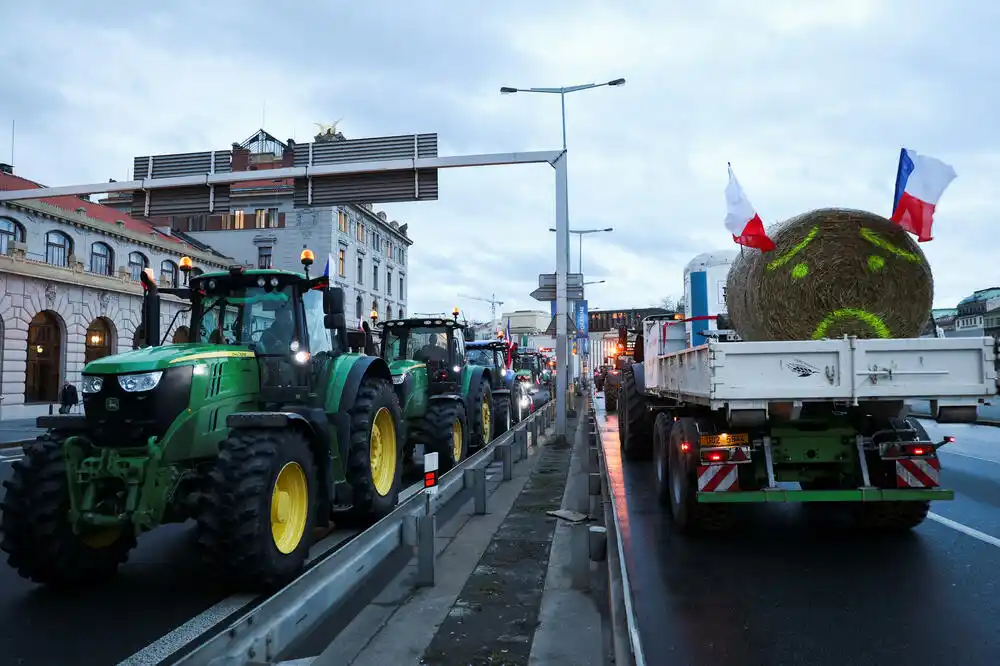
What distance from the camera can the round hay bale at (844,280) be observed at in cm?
588

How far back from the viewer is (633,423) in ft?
38.5

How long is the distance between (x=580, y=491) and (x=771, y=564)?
11.6ft

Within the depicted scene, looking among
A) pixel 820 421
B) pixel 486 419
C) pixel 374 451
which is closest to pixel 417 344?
pixel 486 419

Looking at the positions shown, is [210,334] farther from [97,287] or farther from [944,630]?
[97,287]

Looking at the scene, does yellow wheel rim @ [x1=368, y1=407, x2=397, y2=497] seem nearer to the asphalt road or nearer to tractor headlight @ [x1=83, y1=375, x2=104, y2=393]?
the asphalt road

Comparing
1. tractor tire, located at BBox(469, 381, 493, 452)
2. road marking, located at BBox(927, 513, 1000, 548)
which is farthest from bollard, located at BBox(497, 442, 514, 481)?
road marking, located at BBox(927, 513, 1000, 548)

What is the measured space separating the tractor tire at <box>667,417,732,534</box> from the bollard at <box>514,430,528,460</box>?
15.6ft

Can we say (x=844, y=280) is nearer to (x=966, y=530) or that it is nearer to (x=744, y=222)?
(x=744, y=222)

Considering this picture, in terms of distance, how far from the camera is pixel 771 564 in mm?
5672

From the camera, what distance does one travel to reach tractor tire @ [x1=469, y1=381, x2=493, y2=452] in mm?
12000

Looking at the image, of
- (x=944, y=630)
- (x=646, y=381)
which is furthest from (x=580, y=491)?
(x=944, y=630)

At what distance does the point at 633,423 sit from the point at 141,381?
27.7 ft

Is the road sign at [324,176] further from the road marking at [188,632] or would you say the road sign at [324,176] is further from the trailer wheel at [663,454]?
the road marking at [188,632]

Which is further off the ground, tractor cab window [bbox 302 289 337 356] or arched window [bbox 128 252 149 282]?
arched window [bbox 128 252 149 282]
